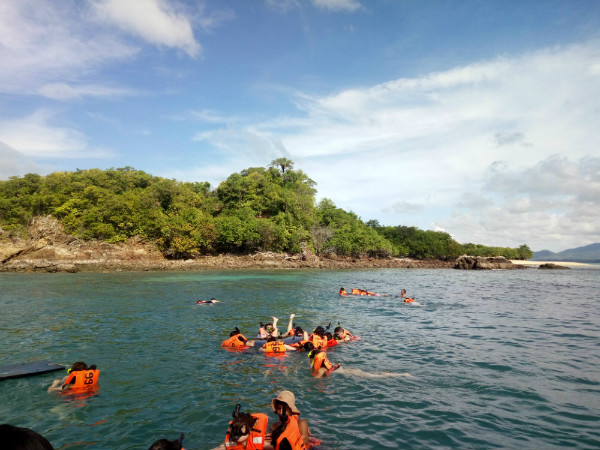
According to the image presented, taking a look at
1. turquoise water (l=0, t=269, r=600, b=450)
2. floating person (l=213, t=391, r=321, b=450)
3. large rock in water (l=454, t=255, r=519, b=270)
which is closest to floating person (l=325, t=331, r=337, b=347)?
turquoise water (l=0, t=269, r=600, b=450)

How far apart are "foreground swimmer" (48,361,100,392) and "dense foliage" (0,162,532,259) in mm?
52835

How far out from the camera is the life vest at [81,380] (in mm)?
9297

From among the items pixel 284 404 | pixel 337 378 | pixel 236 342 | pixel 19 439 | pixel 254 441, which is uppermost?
pixel 19 439

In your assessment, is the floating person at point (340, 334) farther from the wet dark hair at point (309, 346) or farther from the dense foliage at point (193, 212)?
the dense foliage at point (193, 212)

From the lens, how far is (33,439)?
8.00 ft

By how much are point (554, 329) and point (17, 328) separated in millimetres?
26050

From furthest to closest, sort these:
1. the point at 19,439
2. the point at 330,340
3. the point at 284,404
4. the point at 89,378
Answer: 1. the point at 330,340
2. the point at 89,378
3. the point at 284,404
4. the point at 19,439

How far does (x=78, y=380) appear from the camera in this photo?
9312 millimetres

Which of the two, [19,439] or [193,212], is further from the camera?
[193,212]

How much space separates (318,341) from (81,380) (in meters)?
7.60

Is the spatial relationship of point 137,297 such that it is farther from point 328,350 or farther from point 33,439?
point 33,439

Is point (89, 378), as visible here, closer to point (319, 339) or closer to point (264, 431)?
point (264, 431)

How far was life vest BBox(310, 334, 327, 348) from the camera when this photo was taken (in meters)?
13.1

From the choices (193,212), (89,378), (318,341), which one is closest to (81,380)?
(89,378)
